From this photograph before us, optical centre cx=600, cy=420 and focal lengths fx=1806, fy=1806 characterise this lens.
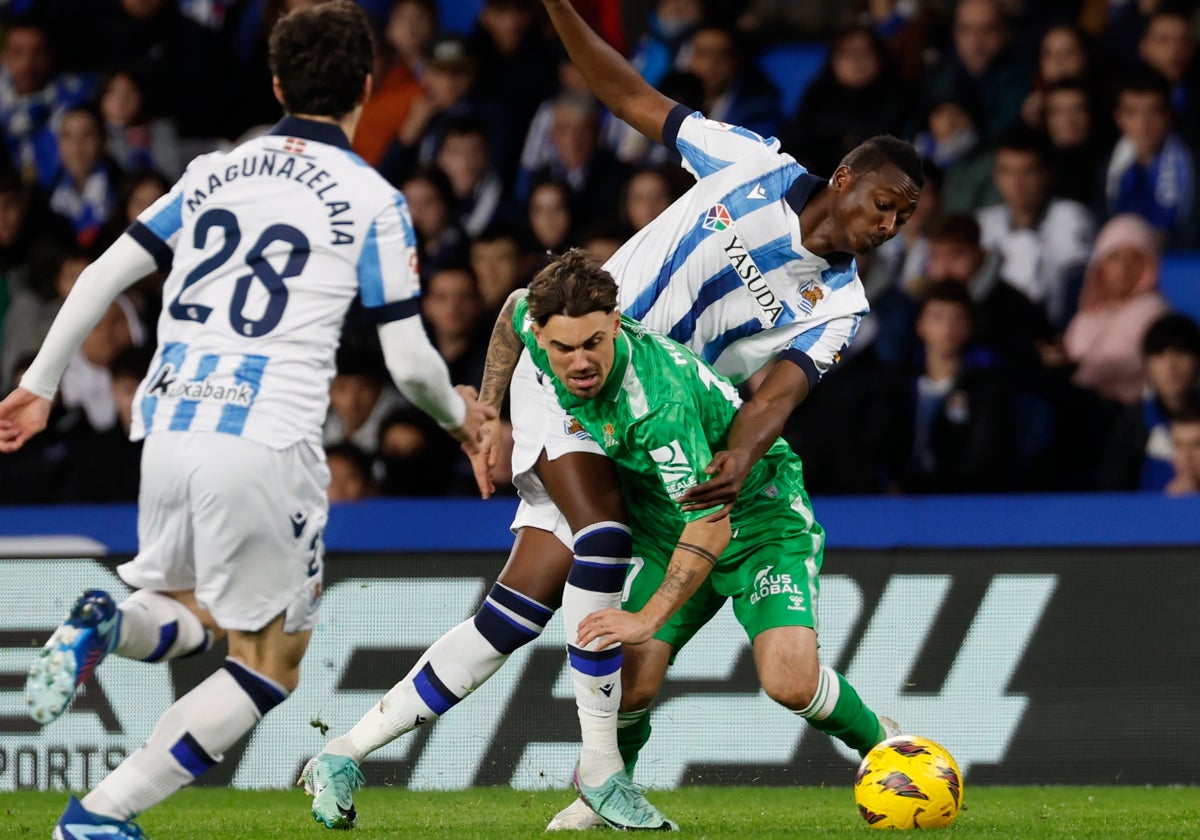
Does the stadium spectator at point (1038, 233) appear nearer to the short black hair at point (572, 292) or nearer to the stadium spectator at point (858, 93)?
the stadium spectator at point (858, 93)

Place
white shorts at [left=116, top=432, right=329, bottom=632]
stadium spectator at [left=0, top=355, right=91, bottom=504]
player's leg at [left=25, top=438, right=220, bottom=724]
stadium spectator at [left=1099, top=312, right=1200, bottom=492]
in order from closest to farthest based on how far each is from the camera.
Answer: player's leg at [left=25, top=438, right=220, bottom=724] → white shorts at [left=116, top=432, right=329, bottom=632] → stadium spectator at [left=1099, top=312, right=1200, bottom=492] → stadium spectator at [left=0, top=355, right=91, bottom=504]

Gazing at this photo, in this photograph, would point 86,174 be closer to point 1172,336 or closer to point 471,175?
point 471,175

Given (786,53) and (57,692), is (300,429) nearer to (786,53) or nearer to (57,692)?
(57,692)

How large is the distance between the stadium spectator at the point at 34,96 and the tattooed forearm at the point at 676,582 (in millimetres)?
7753

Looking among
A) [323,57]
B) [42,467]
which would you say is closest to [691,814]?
[323,57]

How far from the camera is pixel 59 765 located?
7.14 metres

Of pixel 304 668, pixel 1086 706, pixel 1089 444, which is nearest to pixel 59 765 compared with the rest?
pixel 304 668

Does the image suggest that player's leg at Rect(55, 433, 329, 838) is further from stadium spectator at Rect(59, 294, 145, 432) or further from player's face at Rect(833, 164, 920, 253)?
stadium spectator at Rect(59, 294, 145, 432)

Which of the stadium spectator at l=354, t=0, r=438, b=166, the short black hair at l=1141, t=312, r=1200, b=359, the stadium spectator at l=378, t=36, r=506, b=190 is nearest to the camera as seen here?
the short black hair at l=1141, t=312, r=1200, b=359

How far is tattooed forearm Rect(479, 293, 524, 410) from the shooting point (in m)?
5.61

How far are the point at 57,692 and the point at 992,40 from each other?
24.8ft

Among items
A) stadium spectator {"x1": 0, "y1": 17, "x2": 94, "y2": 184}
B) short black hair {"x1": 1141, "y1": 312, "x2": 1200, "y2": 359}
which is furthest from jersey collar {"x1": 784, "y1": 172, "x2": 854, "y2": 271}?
stadium spectator {"x1": 0, "y1": 17, "x2": 94, "y2": 184}

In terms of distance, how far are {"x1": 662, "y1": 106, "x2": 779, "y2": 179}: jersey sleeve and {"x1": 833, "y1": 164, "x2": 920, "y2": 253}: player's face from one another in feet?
1.24

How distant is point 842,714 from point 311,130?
253 centimetres
